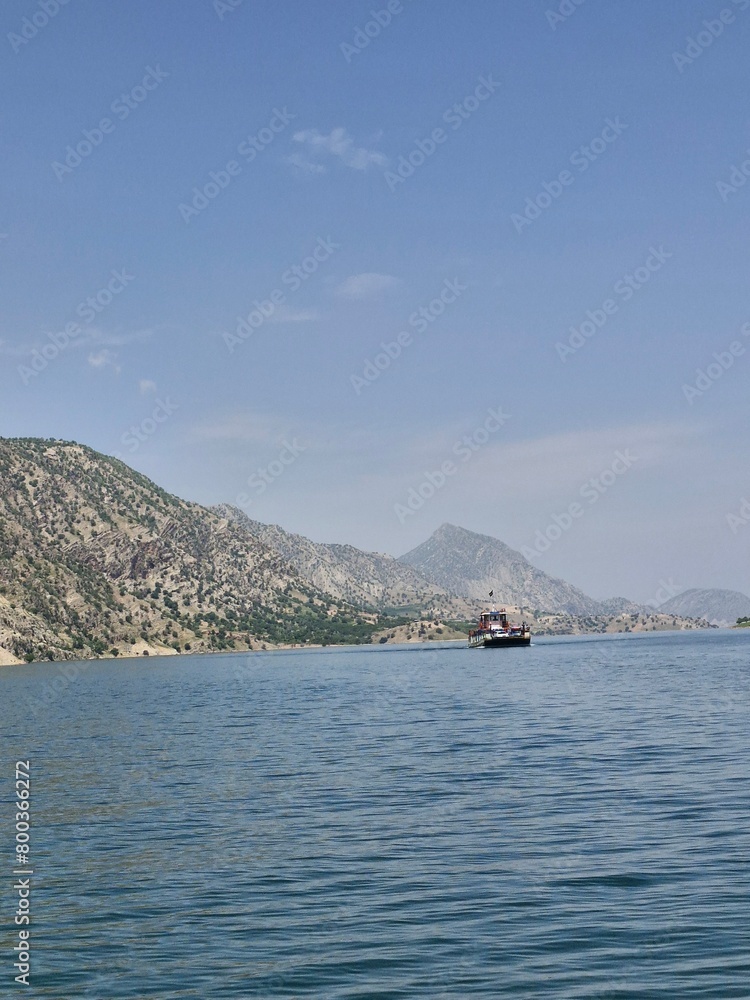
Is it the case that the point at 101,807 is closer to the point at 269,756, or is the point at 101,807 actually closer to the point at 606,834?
the point at 269,756

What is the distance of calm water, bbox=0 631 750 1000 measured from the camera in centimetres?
2306

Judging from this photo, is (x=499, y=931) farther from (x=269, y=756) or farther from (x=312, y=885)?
(x=269, y=756)

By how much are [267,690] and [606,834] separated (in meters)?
117

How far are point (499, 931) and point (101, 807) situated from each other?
85.8 ft

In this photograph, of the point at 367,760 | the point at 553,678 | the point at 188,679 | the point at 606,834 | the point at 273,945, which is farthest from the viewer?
the point at 188,679

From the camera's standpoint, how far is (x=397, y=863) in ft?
109

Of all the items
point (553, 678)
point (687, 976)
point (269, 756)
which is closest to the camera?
point (687, 976)

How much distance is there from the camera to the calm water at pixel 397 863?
75.7ft

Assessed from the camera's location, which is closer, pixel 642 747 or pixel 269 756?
pixel 642 747

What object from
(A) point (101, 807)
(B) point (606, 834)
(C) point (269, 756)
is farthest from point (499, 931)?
(C) point (269, 756)

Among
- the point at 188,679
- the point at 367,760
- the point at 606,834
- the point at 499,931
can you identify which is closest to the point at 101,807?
the point at 367,760

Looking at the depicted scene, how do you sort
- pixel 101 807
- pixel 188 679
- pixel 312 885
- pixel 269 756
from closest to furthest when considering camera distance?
1. pixel 312 885
2. pixel 101 807
3. pixel 269 756
4. pixel 188 679

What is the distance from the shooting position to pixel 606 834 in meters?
36.0

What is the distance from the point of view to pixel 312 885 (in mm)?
30953
